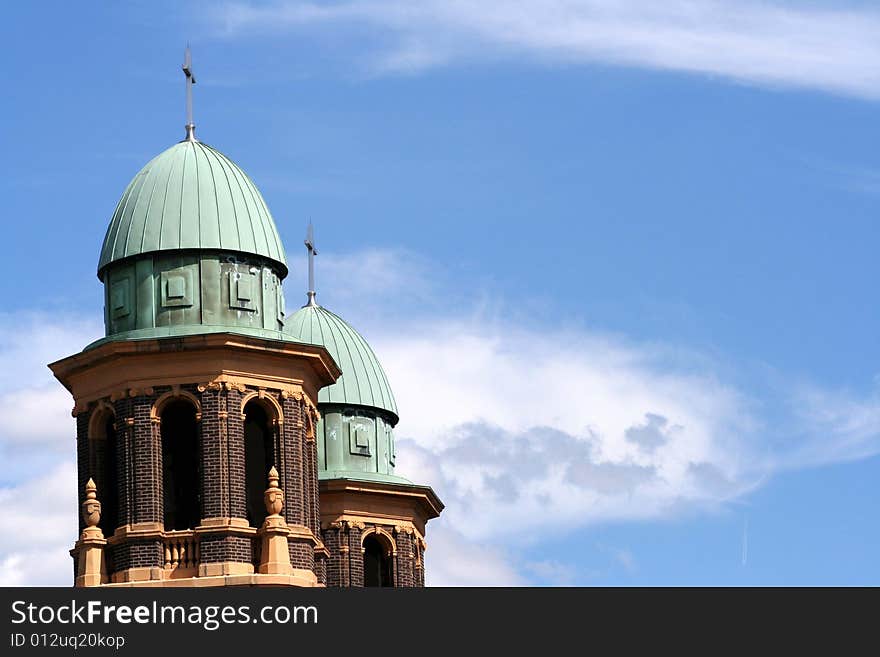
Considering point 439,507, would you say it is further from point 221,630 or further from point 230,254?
point 221,630

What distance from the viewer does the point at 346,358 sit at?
7038cm

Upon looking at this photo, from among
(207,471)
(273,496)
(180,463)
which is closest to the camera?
(207,471)

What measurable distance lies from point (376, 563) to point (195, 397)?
15.2 meters

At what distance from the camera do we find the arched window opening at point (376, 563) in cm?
7069

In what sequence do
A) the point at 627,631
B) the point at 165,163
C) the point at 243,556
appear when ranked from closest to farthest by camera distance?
the point at 627,631 < the point at 243,556 < the point at 165,163

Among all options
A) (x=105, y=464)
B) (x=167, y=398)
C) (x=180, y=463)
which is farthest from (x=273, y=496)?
(x=105, y=464)

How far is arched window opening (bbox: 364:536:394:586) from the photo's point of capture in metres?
70.7

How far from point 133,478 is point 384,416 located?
14.3 m

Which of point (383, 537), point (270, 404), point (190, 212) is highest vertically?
point (190, 212)

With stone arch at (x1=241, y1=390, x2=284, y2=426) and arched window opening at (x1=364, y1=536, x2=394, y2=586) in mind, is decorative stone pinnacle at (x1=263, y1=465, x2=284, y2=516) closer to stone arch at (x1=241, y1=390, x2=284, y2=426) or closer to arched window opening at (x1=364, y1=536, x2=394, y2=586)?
stone arch at (x1=241, y1=390, x2=284, y2=426)

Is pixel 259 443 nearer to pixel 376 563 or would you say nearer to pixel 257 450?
pixel 257 450

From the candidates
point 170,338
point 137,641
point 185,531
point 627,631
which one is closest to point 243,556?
point 185,531

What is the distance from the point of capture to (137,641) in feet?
153

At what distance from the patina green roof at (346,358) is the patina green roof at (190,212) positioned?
947 centimetres
